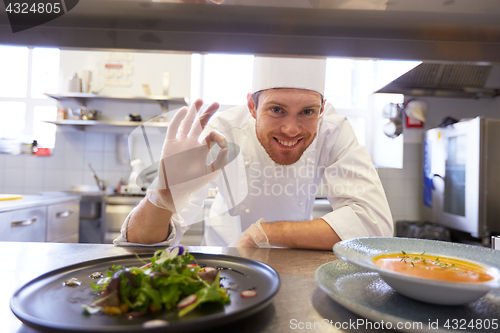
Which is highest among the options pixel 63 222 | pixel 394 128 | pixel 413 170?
pixel 394 128

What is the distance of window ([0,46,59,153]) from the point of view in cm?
350

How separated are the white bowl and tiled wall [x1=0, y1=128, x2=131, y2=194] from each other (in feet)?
10.2

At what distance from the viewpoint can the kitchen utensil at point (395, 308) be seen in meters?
0.40

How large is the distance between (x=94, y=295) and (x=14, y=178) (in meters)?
3.60

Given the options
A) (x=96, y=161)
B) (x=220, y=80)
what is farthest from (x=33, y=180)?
(x=220, y=80)

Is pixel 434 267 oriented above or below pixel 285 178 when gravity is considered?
below

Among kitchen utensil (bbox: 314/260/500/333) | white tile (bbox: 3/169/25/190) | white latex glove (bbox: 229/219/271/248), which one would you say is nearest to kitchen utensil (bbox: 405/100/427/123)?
white latex glove (bbox: 229/219/271/248)

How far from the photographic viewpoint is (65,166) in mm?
3367

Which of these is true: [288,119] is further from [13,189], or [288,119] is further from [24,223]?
[13,189]

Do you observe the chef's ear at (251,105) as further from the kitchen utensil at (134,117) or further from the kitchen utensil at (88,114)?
the kitchen utensil at (88,114)

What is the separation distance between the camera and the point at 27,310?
427 millimetres

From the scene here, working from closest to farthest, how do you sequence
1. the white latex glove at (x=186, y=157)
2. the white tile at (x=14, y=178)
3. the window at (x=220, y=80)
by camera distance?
the white latex glove at (x=186, y=157), the window at (x=220, y=80), the white tile at (x=14, y=178)

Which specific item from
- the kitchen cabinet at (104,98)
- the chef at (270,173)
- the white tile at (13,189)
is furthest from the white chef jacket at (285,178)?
the white tile at (13,189)

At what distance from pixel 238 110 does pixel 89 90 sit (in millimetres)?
2423
